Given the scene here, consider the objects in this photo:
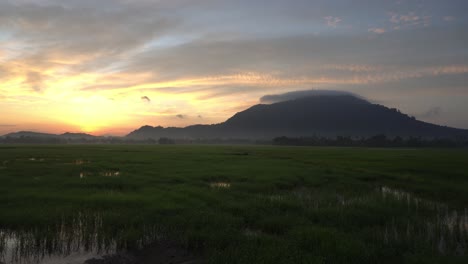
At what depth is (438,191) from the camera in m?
21.4

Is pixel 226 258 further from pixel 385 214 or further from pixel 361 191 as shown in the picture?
pixel 361 191

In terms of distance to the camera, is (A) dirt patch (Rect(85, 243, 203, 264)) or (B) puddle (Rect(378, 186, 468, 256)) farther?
(B) puddle (Rect(378, 186, 468, 256))

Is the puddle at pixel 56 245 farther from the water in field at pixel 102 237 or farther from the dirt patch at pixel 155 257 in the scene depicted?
the dirt patch at pixel 155 257

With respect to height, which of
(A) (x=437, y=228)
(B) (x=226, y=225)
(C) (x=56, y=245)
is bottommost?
(A) (x=437, y=228)

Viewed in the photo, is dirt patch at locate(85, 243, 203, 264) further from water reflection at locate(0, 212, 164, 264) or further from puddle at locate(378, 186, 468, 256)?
puddle at locate(378, 186, 468, 256)

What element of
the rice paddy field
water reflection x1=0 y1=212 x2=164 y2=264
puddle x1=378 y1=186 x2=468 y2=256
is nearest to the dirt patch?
the rice paddy field

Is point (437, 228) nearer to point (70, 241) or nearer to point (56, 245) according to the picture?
point (70, 241)

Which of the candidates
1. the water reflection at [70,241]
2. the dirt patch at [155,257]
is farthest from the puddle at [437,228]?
the water reflection at [70,241]

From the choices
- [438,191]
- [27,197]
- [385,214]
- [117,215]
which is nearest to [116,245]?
[117,215]

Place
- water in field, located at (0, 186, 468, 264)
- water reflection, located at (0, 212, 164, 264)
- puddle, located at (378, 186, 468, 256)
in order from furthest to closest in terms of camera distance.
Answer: puddle, located at (378, 186, 468, 256) < water in field, located at (0, 186, 468, 264) < water reflection, located at (0, 212, 164, 264)

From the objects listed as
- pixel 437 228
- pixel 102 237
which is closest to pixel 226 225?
pixel 102 237

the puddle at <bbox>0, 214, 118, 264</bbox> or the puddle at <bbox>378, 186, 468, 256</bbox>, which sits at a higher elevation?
the puddle at <bbox>0, 214, 118, 264</bbox>

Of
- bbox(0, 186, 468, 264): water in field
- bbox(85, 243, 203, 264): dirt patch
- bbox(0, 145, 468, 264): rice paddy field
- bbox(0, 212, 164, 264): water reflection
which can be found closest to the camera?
bbox(85, 243, 203, 264): dirt patch

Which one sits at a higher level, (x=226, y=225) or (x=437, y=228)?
(x=226, y=225)
